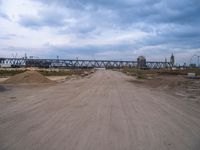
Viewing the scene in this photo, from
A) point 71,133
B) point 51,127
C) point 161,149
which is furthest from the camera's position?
point 51,127

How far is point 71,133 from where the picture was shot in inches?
396

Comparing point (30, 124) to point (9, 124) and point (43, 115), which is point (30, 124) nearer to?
point (9, 124)

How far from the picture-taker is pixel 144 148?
8.24 m

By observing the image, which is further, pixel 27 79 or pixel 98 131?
pixel 27 79

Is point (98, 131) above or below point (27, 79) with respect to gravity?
above

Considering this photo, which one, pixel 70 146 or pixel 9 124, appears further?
pixel 9 124

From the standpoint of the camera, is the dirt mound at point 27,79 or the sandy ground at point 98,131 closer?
the sandy ground at point 98,131

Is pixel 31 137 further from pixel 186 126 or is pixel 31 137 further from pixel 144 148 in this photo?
pixel 186 126

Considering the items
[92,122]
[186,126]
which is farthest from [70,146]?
[186,126]

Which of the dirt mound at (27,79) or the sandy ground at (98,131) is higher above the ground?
the sandy ground at (98,131)

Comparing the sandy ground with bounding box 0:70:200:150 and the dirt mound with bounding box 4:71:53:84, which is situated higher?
the sandy ground with bounding box 0:70:200:150

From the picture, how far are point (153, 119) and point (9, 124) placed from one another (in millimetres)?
5766

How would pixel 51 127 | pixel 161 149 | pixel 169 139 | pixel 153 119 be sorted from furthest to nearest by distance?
pixel 153 119 < pixel 51 127 < pixel 169 139 < pixel 161 149

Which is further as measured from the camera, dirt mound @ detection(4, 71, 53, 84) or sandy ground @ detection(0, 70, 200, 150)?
dirt mound @ detection(4, 71, 53, 84)
